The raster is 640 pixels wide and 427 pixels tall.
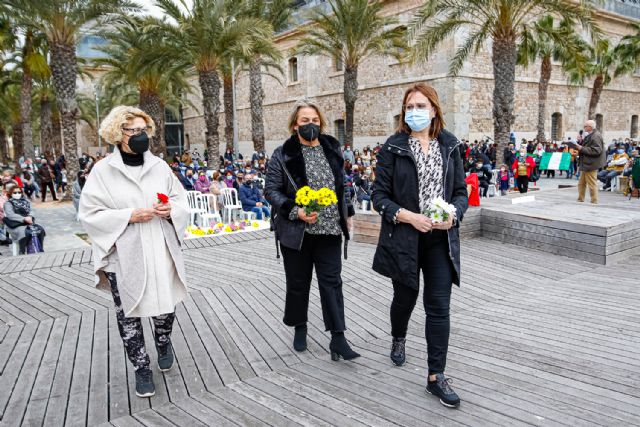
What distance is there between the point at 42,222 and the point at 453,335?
487 inches

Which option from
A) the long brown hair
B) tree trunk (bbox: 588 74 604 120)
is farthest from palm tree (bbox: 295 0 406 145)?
the long brown hair

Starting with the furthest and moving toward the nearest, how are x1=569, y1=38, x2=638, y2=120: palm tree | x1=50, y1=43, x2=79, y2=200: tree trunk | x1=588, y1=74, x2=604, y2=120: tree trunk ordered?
x1=588, y1=74, x2=604, y2=120: tree trunk < x1=569, y1=38, x2=638, y2=120: palm tree < x1=50, y1=43, x2=79, y2=200: tree trunk

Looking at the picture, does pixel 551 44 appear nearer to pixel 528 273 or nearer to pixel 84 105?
pixel 528 273

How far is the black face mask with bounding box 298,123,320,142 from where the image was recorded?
340cm

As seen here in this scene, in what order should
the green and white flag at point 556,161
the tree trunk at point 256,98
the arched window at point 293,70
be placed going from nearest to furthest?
the green and white flag at point 556,161
the tree trunk at point 256,98
the arched window at point 293,70

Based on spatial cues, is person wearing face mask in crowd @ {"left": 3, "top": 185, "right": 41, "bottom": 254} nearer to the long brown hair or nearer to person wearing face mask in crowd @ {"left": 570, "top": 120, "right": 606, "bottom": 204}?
the long brown hair

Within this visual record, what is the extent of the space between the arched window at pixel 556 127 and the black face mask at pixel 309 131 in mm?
29340

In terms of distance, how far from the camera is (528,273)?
570 centimetres

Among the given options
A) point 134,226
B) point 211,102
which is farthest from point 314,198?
point 211,102

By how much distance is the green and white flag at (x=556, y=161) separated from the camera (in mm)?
19016

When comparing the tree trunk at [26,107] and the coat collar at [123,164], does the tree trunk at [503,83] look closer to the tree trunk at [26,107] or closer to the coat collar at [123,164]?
the coat collar at [123,164]

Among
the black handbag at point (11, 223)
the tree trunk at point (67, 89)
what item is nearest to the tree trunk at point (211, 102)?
the tree trunk at point (67, 89)

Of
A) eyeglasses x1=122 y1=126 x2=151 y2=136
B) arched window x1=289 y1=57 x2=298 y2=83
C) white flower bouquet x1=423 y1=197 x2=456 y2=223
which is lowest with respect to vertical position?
white flower bouquet x1=423 y1=197 x2=456 y2=223

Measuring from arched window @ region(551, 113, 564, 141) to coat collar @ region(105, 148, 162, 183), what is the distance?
98.9 ft
